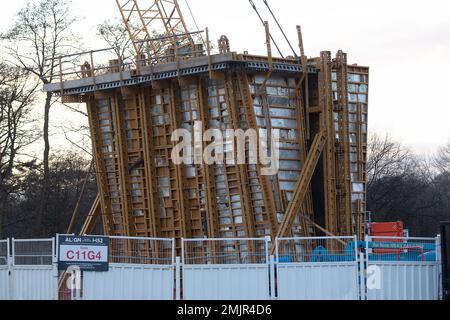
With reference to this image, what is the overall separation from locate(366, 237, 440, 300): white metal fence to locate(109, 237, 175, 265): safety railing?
196 inches

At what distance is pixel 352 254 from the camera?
27344 millimetres

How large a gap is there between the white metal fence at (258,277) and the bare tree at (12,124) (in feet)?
90.0

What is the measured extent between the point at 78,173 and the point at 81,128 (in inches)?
276

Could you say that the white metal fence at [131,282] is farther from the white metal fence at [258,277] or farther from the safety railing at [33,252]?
the safety railing at [33,252]

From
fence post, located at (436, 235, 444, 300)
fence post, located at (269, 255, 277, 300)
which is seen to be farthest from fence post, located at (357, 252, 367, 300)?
fence post, located at (269, 255, 277, 300)

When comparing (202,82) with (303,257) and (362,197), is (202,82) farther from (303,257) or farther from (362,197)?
(303,257)

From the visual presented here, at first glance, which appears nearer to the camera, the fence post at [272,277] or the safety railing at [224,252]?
the fence post at [272,277]

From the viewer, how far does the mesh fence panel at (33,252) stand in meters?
27.8

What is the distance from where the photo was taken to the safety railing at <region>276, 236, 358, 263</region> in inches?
1087

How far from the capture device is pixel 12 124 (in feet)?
183

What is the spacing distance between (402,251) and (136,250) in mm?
7741

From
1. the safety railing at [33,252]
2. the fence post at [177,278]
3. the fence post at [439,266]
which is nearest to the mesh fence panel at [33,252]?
the safety railing at [33,252]

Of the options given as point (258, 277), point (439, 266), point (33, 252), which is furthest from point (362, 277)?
point (33, 252)

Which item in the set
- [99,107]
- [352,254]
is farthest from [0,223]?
[352,254]
